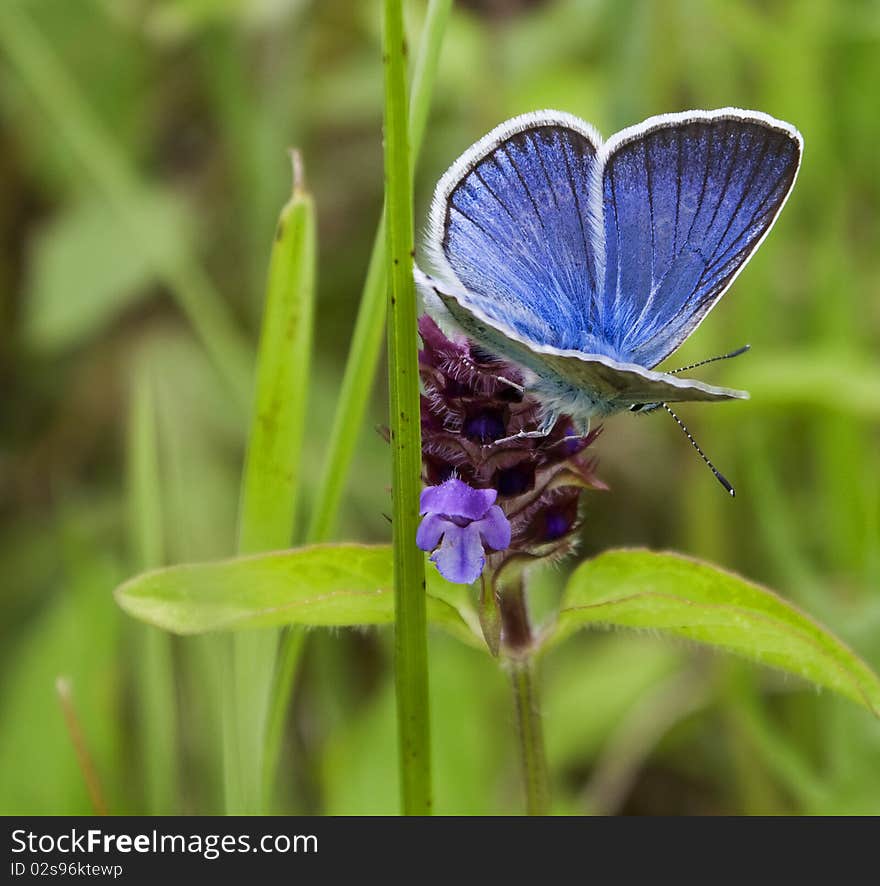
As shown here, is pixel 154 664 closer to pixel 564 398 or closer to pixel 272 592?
pixel 272 592

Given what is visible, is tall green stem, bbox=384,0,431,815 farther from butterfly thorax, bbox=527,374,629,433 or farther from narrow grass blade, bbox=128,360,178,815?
narrow grass blade, bbox=128,360,178,815

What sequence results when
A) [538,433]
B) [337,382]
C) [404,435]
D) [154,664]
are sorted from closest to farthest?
1. [404,435]
2. [538,433]
3. [154,664]
4. [337,382]

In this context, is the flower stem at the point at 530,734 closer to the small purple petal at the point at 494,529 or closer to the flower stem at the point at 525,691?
the flower stem at the point at 525,691

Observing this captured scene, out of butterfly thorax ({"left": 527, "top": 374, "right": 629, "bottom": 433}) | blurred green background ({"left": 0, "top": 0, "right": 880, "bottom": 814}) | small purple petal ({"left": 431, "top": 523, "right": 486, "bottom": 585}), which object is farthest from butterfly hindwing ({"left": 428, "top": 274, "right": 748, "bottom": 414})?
blurred green background ({"left": 0, "top": 0, "right": 880, "bottom": 814})

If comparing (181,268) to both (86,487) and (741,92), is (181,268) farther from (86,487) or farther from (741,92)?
(741,92)

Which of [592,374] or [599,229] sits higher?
[599,229]

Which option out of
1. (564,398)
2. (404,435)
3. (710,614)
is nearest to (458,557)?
(404,435)
